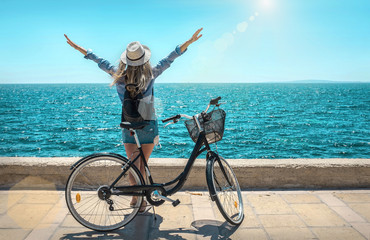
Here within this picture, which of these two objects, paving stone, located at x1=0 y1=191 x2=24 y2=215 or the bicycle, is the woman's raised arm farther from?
paving stone, located at x1=0 y1=191 x2=24 y2=215

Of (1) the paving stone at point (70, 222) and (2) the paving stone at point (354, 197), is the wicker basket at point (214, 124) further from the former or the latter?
(2) the paving stone at point (354, 197)

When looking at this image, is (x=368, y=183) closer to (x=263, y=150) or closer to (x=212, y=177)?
(x=212, y=177)

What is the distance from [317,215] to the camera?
364cm

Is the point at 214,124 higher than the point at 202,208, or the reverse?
the point at 214,124

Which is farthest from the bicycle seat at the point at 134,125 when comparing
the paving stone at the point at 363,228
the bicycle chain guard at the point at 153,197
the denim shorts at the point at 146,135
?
the paving stone at the point at 363,228

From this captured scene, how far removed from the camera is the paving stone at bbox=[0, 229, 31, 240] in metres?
3.09

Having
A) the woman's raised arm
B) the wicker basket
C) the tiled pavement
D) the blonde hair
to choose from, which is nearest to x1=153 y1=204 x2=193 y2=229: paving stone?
the tiled pavement

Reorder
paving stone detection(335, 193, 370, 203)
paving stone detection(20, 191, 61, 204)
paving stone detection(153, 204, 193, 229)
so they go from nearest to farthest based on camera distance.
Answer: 1. paving stone detection(153, 204, 193, 229)
2. paving stone detection(20, 191, 61, 204)
3. paving stone detection(335, 193, 370, 203)

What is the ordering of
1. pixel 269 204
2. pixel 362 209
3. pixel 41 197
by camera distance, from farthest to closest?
pixel 41 197 < pixel 269 204 < pixel 362 209

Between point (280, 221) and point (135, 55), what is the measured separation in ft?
7.70

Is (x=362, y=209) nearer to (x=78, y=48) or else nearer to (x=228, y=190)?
(x=228, y=190)

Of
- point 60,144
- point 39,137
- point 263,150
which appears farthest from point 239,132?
point 39,137

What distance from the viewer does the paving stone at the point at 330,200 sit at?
12.9 feet

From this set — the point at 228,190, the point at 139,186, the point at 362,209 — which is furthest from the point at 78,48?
the point at 362,209
